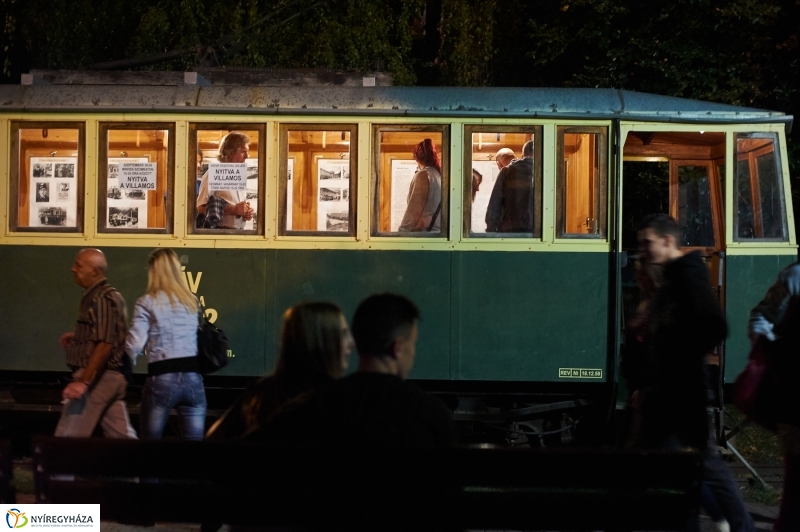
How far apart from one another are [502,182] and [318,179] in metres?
1.57

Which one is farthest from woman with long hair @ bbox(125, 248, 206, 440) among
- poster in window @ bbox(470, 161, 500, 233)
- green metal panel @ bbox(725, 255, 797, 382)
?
green metal panel @ bbox(725, 255, 797, 382)

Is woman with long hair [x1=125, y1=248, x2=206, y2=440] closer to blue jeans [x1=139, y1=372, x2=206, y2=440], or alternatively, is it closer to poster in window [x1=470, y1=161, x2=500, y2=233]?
blue jeans [x1=139, y1=372, x2=206, y2=440]

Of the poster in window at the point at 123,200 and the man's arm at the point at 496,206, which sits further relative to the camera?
the poster in window at the point at 123,200

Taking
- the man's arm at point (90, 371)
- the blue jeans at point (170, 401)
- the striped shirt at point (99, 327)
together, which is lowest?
the blue jeans at point (170, 401)

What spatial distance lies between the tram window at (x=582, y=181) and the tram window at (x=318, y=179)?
1.76 metres

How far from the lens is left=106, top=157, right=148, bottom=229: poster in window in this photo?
7.93 m

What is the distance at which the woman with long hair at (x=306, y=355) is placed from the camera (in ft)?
11.5

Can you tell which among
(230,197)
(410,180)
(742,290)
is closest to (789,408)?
(742,290)

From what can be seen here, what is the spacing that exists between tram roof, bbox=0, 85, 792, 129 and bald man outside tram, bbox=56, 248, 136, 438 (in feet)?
7.80

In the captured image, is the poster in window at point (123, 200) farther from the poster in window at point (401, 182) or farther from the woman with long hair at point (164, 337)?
the poster in window at point (401, 182)

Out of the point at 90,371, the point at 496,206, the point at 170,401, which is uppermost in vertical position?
the point at 496,206

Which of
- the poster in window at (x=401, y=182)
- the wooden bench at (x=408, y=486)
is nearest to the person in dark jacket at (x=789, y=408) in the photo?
the wooden bench at (x=408, y=486)

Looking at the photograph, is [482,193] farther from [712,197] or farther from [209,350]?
[209,350]

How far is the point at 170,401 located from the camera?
6.06m
